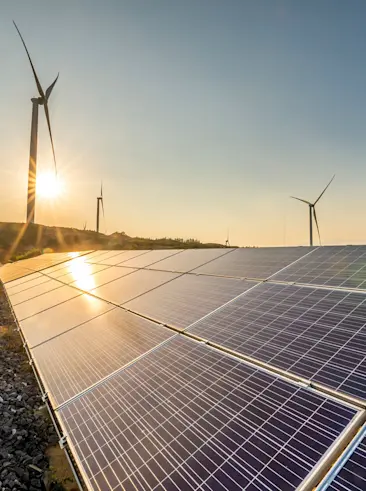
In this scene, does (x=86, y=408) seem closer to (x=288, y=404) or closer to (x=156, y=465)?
(x=156, y=465)

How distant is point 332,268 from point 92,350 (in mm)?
6005

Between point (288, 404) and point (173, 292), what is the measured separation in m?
5.72

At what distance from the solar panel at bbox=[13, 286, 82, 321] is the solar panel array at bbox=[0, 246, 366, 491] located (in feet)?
8.42

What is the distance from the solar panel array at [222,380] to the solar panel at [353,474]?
0.04ft

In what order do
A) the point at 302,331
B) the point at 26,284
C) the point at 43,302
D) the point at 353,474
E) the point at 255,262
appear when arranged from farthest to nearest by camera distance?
the point at 26,284, the point at 43,302, the point at 255,262, the point at 302,331, the point at 353,474

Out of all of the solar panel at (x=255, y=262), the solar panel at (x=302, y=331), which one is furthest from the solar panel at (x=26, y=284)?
the solar panel at (x=302, y=331)

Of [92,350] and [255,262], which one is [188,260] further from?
[92,350]

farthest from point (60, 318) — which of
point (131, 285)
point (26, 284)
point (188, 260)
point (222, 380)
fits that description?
point (26, 284)

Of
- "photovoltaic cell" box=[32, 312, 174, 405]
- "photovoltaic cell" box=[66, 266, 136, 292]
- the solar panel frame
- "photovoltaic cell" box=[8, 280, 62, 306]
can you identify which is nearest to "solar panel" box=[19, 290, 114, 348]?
"photovoltaic cell" box=[32, 312, 174, 405]

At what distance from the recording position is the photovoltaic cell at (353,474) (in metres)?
2.56

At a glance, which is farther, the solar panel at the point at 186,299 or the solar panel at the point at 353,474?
the solar panel at the point at 186,299

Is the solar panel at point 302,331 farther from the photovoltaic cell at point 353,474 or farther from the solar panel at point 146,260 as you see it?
the solar panel at point 146,260

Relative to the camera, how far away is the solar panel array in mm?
3084

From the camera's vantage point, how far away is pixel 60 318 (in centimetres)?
984
